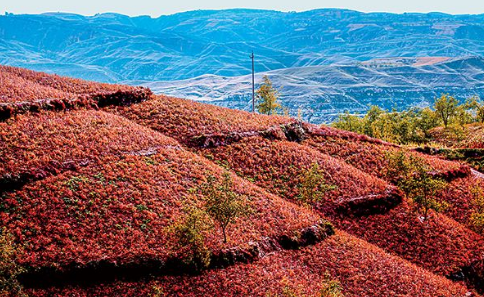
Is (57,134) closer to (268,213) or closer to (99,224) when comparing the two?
(99,224)

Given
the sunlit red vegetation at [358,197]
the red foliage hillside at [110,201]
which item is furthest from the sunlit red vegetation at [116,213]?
the sunlit red vegetation at [358,197]

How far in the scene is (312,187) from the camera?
1946 inches

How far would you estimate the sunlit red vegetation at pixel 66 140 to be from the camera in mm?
44438

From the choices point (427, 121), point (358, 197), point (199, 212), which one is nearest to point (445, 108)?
→ point (427, 121)

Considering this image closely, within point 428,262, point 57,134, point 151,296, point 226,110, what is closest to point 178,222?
point 151,296

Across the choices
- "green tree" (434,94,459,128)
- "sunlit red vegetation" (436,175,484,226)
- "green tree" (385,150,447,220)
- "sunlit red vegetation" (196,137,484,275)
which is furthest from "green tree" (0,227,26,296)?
"green tree" (434,94,459,128)

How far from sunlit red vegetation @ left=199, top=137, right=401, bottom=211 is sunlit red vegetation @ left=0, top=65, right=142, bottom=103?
2299cm

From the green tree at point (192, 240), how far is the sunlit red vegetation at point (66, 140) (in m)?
16.7

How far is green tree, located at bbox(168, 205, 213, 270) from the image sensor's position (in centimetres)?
3556

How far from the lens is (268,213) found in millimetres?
45844

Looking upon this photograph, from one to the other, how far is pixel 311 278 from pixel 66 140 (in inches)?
1266

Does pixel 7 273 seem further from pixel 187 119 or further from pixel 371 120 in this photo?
pixel 371 120

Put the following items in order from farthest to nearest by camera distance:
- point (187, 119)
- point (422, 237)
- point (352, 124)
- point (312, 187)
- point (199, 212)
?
point (352, 124) → point (187, 119) → point (312, 187) → point (422, 237) → point (199, 212)

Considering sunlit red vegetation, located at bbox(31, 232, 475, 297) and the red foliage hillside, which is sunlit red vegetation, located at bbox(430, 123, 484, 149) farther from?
the red foliage hillside
